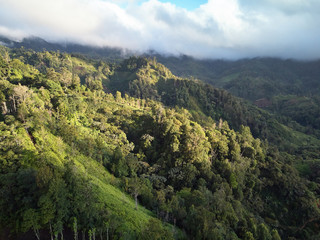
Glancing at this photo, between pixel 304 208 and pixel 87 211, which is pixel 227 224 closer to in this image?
pixel 87 211

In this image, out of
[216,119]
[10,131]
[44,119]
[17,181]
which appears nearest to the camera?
[17,181]

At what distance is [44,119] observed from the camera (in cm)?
5347

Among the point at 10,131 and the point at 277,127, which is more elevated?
the point at 10,131

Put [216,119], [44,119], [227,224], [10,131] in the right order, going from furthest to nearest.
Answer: [216,119], [44,119], [227,224], [10,131]

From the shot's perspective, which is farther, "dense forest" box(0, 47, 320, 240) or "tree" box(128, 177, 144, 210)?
"tree" box(128, 177, 144, 210)

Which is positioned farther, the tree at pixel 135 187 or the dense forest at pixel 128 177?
the tree at pixel 135 187

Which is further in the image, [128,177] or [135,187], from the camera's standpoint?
[128,177]

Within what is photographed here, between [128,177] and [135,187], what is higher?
[135,187]

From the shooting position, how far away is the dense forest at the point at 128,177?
96.2 ft

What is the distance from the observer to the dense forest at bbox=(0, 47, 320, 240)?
29328 millimetres

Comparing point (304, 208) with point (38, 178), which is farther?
point (304, 208)

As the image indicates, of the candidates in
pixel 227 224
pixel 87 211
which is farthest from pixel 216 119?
pixel 87 211

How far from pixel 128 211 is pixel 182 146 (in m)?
38.3

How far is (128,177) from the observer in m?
59.1
